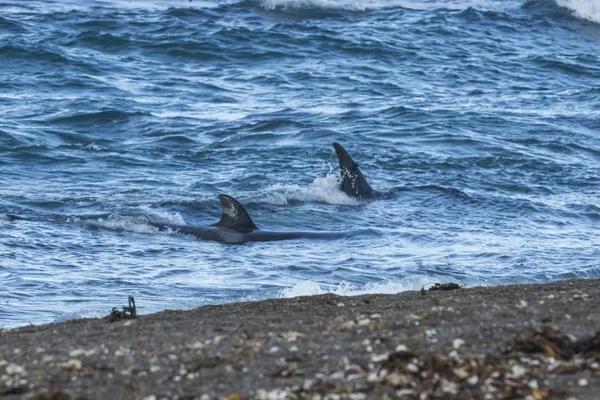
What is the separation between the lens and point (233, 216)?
43.9 ft

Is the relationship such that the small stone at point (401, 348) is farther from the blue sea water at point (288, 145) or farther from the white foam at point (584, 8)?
the white foam at point (584, 8)

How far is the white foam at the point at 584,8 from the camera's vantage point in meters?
31.5

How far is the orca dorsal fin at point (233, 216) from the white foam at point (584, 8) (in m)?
20.7

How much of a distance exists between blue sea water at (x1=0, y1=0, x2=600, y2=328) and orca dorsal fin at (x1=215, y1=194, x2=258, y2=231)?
0.48m

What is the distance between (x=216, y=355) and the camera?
601 cm

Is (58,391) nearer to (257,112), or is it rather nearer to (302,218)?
(302,218)

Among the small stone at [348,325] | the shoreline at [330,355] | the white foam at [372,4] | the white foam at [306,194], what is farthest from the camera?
the white foam at [372,4]

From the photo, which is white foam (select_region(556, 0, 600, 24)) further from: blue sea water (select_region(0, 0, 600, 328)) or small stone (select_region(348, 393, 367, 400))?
small stone (select_region(348, 393, 367, 400))

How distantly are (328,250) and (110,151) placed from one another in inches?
235

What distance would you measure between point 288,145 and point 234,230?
16.9ft

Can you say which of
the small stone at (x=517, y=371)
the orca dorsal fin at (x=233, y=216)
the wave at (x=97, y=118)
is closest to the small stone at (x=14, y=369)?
the small stone at (x=517, y=371)

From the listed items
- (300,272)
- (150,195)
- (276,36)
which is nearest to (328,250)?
(300,272)

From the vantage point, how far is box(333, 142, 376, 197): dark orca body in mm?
15625

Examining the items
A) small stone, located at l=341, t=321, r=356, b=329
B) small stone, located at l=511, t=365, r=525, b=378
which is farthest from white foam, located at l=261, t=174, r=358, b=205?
small stone, located at l=511, t=365, r=525, b=378
